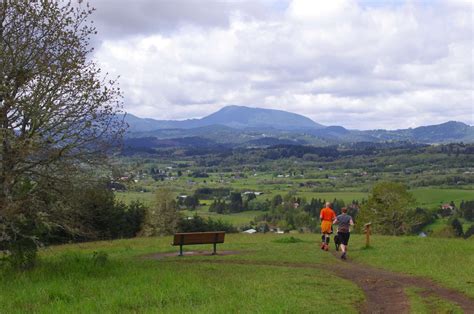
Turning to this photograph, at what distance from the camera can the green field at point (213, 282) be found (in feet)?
36.1

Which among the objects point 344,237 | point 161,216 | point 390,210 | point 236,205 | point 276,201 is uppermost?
point 344,237

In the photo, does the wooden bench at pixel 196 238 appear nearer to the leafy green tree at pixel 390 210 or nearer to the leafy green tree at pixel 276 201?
the leafy green tree at pixel 390 210

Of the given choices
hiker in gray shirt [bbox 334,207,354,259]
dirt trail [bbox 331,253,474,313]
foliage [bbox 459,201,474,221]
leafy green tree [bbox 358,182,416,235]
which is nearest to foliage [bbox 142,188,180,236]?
leafy green tree [bbox 358,182,416,235]

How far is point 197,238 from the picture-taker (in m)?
21.4

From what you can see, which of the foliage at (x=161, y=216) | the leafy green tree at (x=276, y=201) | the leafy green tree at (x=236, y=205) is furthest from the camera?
the leafy green tree at (x=236, y=205)

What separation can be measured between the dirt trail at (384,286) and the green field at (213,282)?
265mm

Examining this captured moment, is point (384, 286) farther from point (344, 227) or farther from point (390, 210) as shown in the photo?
point (390, 210)

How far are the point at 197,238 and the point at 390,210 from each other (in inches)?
1297

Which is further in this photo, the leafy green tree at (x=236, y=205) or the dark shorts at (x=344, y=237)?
the leafy green tree at (x=236, y=205)

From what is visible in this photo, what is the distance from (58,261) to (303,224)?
67352 millimetres

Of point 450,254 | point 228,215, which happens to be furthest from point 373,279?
point 228,215

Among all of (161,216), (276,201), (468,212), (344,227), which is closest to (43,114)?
(344,227)

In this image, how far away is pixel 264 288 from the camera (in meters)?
13.0

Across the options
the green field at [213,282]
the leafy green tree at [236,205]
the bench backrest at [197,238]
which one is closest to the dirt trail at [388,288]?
the green field at [213,282]
